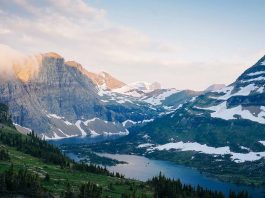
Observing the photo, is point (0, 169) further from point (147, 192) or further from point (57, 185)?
point (147, 192)

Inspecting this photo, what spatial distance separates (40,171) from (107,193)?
39.2 meters

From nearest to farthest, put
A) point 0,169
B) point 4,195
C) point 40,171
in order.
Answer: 1. point 4,195
2. point 0,169
3. point 40,171

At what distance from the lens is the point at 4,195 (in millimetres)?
134625

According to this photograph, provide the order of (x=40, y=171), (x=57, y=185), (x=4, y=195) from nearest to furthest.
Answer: (x=4, y=195), (x=57, y=185), (x=40, y=171)

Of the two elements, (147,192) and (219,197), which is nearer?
(147,192)

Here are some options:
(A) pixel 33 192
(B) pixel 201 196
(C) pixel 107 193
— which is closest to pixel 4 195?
(A) pixel 33 192

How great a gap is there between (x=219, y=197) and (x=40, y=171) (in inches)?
2936

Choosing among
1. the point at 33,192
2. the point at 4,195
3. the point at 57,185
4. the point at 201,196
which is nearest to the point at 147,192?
the point at 201,196

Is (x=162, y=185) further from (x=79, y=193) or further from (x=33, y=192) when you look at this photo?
(x=33, y=192)

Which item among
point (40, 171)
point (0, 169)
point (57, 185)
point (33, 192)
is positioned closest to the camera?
point (33, 192)

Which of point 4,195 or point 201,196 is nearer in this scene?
point 4,195

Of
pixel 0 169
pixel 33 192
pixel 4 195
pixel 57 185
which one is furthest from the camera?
pixel 0 169

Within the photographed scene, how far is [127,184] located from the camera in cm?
19750

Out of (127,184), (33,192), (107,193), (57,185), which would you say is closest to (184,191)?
(127,184)
